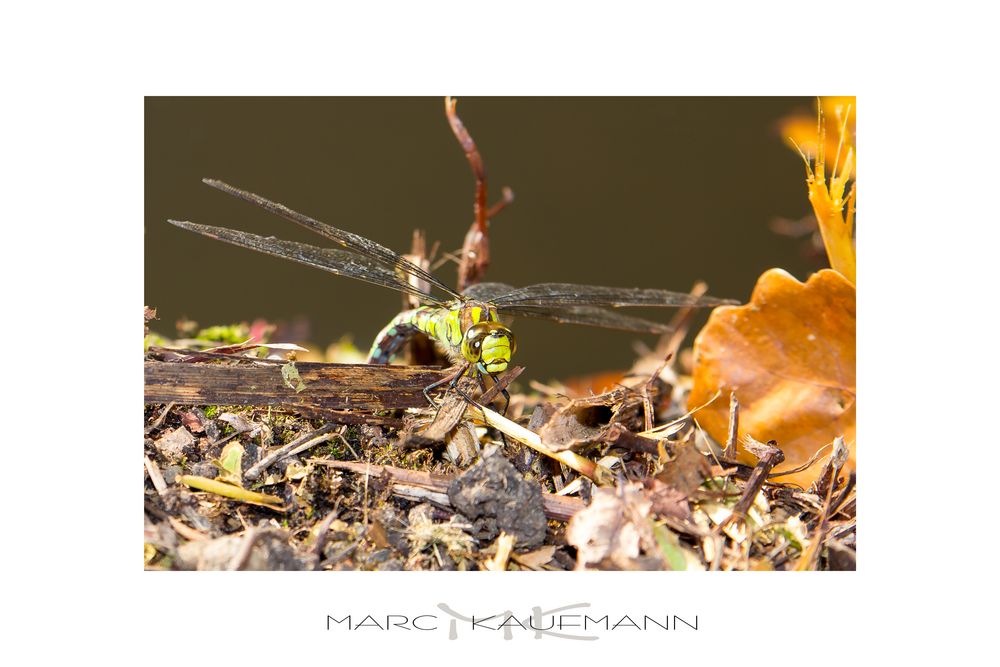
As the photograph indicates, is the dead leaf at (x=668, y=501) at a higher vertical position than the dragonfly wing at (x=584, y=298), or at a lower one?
lower

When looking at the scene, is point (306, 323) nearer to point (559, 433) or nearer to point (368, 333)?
point (368, 333)

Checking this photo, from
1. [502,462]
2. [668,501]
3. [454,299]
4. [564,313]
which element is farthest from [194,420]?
[564,313]

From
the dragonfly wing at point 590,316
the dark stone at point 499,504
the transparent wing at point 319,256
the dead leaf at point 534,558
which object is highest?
the transparent wing at point 319,256

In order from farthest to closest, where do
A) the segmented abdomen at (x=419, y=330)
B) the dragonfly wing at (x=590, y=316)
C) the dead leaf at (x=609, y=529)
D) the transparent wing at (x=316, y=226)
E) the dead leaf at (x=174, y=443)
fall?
the dragonfly wing at (x=590, y=316), the segmented abdomen at (x=419, y=330), the transparent wing at (x=316, y=226), the dead leaf at (x=174, y=443), the dead leaf at (x=609, y=529)

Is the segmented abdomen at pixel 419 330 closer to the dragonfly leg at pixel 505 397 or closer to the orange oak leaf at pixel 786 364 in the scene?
the dragonfly leg at pixel 505 397

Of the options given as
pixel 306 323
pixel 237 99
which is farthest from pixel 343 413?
pixel 306 323

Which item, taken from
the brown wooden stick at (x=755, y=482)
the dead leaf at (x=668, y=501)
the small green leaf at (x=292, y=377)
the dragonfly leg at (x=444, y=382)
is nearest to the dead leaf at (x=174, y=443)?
the small green leaf at (x=292, y=377)
